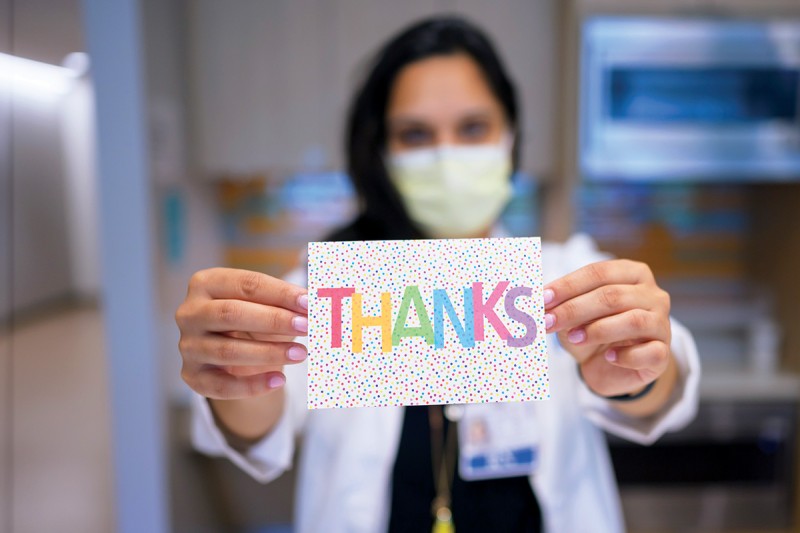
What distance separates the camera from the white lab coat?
2.63 feet

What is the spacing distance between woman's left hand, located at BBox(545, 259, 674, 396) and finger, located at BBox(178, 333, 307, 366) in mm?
263

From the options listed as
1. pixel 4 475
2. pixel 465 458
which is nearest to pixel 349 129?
pixel 465 458

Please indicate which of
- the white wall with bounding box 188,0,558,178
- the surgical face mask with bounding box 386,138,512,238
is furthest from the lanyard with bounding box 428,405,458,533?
the white wall with bounding box 188,0,558,178

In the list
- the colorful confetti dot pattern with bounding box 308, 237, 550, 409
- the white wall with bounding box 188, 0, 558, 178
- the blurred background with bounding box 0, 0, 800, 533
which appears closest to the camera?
the colorful confetti dot pattern with bounding box 308, 237, 550, 409

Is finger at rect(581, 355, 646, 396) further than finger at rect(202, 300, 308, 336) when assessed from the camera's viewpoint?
Yes

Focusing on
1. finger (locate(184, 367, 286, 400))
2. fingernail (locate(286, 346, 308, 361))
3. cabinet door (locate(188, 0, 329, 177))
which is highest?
cabinet door (locate(188, 0, 329, 177))

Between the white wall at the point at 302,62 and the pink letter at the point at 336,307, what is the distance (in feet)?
4.56

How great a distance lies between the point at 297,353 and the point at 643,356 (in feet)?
1.18

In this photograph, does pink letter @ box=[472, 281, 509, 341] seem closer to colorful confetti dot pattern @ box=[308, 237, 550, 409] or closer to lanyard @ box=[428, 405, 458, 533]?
colorful confetti dot pattern @ box=[308, 237, 550, 409]

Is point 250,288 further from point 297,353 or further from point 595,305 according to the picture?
point 595,305

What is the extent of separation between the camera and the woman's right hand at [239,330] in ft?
1.64

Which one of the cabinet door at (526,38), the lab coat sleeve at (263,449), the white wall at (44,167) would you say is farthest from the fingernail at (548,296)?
the cabinet door at (526,38)

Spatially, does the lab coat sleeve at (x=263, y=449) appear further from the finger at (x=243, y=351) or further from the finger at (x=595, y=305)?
the finger at (x=595, y=305)

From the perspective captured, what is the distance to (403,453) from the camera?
913 millimetres
